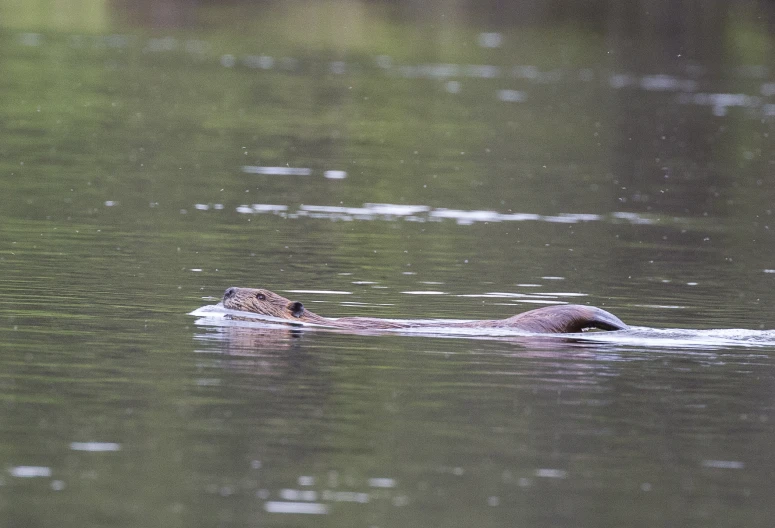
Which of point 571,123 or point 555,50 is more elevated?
point 555,50

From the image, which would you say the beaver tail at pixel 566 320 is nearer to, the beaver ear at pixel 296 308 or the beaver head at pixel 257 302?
the beaver ear at pixel 296 308

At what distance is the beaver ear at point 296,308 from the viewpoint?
17.1 metres

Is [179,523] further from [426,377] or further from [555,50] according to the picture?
[555,50]

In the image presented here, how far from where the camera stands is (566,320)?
17.1 metres

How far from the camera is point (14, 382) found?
14.0 meters

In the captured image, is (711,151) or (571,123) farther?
(571,123)

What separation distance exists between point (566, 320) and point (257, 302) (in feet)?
9.99

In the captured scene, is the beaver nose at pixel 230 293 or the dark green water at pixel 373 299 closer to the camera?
the dark green water at pixel 373 299

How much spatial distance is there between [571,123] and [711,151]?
6.02m

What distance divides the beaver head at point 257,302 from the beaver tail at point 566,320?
2.20 m

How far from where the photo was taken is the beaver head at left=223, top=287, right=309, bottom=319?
1747cm

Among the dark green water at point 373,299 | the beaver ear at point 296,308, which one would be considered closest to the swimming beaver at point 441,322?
the beaver ear at point 296,308

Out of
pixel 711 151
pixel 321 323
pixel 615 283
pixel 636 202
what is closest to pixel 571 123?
pixel 711 151

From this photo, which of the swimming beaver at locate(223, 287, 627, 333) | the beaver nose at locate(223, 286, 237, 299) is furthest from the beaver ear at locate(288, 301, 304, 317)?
the beaver nose at locate(223, 286, 237, 299)
